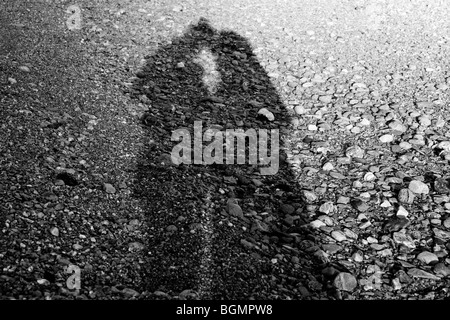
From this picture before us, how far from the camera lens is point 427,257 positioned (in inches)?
141

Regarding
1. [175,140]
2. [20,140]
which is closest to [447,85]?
[175,140]

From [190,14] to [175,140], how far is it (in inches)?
140

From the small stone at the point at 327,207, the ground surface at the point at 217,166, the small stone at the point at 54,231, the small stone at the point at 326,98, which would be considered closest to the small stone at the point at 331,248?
the ground surface at the point at 217,166

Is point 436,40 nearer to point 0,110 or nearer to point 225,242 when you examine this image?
point 225,242

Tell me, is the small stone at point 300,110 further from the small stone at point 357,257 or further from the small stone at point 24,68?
the small stone at point 24,68

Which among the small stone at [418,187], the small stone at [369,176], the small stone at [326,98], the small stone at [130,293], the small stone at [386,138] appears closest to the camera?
the small stone at [130,293]

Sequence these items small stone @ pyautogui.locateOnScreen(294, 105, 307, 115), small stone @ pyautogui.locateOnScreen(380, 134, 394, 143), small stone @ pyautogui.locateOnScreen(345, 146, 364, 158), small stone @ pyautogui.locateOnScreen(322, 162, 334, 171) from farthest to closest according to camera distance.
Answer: small stone @ pyautogui.locateOnScreen(294, 105, 307, 115), small stone @ pyautogui.locateOnScreen(380, 134, 394, 143), small stone @ pyautogui.locateOnScreen(345, 146, 364, 158), small stone @ pyautogui.locateOnScreen(322, 162, 334, 171)

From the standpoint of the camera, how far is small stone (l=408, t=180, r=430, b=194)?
4.27 m

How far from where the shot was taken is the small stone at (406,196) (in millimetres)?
4152

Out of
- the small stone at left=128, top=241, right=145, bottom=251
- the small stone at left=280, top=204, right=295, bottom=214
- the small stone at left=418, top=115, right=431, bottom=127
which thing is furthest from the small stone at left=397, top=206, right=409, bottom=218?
the small stone at left=128, top=241, right=145, bottom=251

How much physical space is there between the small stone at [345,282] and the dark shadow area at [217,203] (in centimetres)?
13

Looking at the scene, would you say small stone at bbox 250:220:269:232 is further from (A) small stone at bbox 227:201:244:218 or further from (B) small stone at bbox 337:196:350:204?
(B) small stone at bbox 337:196:350:204

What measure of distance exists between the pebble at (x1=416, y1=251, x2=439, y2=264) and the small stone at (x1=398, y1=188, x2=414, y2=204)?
632 mm

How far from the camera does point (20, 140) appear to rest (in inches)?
172
